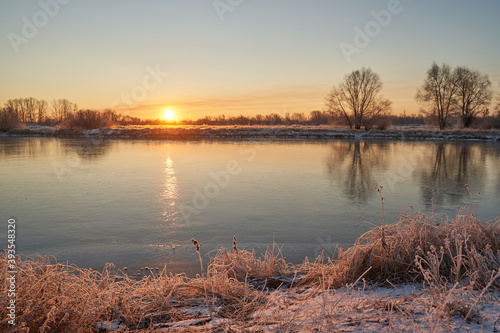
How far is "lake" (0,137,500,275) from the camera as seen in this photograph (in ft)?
17.1

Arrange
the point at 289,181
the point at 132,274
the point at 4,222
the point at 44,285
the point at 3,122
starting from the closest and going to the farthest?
the point at 44,285, the point at 132,274, the point at 4,222, the point at 289,181, the point at 3,122

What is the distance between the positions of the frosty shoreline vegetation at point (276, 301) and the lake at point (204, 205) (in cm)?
96

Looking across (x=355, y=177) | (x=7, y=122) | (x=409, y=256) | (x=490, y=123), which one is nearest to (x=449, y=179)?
(x=355, y=177)

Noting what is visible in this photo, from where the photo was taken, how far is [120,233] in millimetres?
5770

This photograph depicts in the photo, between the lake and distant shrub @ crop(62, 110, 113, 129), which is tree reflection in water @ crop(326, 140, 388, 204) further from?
distant shrub @ crop(62, 110, 113, 129)

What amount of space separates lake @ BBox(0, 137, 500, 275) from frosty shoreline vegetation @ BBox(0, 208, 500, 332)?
3.14 feet

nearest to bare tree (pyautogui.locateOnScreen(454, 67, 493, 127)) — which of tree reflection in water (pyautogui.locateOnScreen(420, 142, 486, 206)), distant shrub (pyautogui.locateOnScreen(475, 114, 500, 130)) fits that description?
distant shrub (pyautogui.locateOnScreen(475, 114, 500, 130))

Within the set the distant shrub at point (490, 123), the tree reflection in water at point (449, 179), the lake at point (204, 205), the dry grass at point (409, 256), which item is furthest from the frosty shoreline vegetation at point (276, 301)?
the distant shrub at point (490, 123)

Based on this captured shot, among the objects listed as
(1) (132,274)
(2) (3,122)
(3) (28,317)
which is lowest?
(1) (132,274)

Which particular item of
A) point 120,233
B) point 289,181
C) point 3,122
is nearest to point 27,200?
point 120,233

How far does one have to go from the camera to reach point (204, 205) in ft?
25.2

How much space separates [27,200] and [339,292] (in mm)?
7509

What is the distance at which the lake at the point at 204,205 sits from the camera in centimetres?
521

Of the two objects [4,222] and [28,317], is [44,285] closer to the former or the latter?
[28,317]
